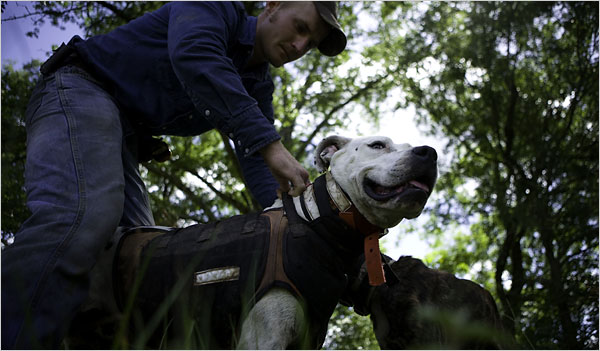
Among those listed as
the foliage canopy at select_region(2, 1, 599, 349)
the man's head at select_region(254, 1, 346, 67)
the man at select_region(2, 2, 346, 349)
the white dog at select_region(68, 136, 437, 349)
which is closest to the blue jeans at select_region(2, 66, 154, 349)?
the man at select_region(2, 2, 346, 349)

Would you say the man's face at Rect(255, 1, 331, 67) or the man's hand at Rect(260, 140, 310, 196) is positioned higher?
the man's face at Rect(255, 1, 331, 67)

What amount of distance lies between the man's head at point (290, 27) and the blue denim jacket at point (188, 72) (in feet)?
0.33

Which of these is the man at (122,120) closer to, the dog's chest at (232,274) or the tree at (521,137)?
the dog's chest at (232,274)

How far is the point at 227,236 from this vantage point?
2.71 m

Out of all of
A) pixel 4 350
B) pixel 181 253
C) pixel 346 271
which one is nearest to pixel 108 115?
pixel 181 253

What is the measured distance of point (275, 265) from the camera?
2.54 meters

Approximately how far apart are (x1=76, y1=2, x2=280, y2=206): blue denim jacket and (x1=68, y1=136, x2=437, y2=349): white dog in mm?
400

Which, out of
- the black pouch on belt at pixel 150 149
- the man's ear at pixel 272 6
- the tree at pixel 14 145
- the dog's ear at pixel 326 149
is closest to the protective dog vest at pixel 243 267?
the dog's ear at pixel 326 149

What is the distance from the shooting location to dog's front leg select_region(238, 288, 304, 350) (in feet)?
7.87

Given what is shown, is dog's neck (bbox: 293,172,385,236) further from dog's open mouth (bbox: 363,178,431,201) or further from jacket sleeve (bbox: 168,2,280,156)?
jacket sleeve (bbox: 168,2,280,156)

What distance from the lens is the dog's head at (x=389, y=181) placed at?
9.05 feet

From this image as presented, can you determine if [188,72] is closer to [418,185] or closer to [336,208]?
[336,208]

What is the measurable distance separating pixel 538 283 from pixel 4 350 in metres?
8.34

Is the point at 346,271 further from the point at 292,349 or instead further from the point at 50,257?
the point at 50,257
